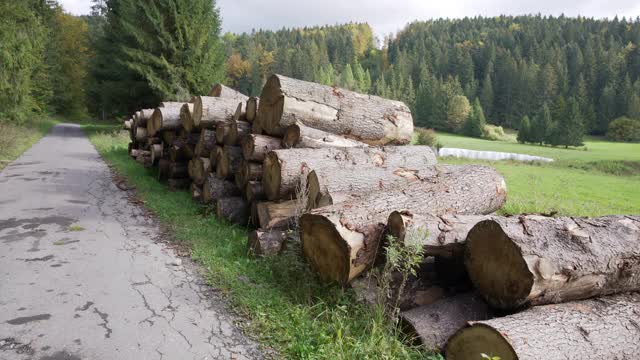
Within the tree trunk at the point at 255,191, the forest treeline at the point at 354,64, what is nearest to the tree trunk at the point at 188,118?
the tree trunk at the point at 255,191

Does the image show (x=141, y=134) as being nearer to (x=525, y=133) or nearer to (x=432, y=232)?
(x=432, y=232)

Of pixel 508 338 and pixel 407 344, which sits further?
pixel 407 344

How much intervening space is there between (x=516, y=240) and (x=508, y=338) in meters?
0.78

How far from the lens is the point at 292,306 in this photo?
13.4 feet

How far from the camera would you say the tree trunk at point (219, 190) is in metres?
7.69

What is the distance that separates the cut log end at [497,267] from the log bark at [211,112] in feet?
20.9

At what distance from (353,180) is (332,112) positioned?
2176mm

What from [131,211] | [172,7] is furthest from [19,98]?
[131,211]

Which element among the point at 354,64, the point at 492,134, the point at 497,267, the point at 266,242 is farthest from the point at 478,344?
the point at 354,64

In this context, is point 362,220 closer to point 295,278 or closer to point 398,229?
point 398,229

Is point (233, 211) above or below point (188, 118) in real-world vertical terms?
below

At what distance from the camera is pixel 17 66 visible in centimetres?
1808

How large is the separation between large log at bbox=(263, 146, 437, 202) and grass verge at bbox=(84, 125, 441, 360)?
0.99 m

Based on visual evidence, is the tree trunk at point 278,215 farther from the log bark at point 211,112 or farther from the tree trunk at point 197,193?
the log bark at point 211,112
